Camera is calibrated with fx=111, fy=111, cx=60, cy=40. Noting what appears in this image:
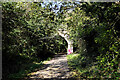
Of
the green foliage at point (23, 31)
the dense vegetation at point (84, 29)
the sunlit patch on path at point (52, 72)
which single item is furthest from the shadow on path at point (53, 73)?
the green foliage at point (23, 31)

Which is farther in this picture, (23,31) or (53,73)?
(23,31)

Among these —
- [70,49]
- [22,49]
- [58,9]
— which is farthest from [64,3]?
[70,49]

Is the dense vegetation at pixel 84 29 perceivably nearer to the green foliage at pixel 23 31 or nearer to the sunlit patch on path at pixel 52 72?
the green foliage at pixel 23 31

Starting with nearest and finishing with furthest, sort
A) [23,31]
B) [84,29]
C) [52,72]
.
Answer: [52,72] → [84,29] → [23,31]

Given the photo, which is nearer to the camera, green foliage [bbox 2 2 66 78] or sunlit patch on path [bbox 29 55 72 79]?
green foliage [bbox 2 2 66 78]

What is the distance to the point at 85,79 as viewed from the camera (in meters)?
5.19

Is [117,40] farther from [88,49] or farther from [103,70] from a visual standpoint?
[88,49]

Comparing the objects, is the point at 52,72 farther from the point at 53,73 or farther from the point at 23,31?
the point at 23,31

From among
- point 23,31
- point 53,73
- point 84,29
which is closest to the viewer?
point 53,73

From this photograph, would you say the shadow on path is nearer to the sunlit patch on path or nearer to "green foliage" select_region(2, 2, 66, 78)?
the sunlit patch on path

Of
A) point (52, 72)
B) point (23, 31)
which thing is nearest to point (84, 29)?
point (52, 72)

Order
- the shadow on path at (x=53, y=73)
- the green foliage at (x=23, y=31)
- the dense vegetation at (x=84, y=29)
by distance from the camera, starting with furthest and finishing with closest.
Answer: the shadow on path at (x=53, y=73) → the green foliage at (x=23, y=31) → the dense vegetation at (x=84, y=29)

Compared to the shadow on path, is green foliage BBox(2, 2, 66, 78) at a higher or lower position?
higher

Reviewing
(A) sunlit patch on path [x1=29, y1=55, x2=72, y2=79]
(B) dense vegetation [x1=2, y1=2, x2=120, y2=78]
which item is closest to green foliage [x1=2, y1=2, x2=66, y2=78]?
(B) dense vegetation [x1=2, y1=2, x2=120, y2=78]
